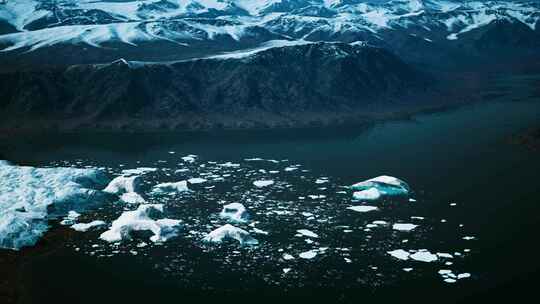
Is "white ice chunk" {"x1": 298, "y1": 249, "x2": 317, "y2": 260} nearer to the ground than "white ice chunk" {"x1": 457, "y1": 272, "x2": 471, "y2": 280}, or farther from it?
farther from it

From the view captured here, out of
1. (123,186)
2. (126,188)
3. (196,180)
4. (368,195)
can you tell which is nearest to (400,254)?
(368,195)

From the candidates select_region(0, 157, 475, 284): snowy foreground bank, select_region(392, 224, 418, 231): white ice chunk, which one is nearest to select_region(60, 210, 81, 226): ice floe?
select_region(0, 157, 475, 284): snowy foreground bank

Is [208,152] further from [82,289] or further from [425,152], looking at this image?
[82,289]

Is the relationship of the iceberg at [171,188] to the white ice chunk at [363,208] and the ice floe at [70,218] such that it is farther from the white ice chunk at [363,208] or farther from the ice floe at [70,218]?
the white ice chunk at [363,208]

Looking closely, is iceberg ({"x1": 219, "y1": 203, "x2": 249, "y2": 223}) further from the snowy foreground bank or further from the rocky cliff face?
the rocky cliff face

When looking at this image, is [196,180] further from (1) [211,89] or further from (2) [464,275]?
(1) [211,89]
